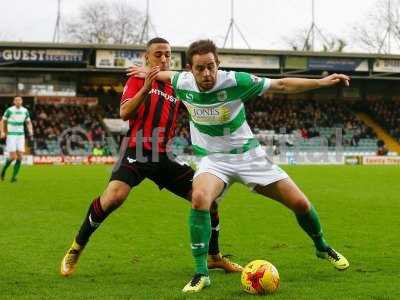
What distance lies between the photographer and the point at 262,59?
130 ft

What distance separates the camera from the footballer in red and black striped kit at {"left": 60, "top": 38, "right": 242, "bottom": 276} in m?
6.52

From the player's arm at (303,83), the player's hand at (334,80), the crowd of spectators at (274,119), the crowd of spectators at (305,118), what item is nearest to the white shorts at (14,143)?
the player's arm at (303,83)

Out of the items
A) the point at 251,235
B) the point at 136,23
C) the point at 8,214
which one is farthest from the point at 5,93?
the point at 251,235

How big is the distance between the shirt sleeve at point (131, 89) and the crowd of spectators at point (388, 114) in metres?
39.4

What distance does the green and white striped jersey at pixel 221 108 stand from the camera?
6051 mm

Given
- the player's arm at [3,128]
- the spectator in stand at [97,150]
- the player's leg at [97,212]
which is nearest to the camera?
the player's leg at [97,212]

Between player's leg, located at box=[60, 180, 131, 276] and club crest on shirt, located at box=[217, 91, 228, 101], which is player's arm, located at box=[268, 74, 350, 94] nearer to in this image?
club crest on shirt, located at box=[217, 91, 228, 101]

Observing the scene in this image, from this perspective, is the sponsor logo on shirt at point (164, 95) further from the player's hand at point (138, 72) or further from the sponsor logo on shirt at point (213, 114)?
the sponsor logo on shirt at point (213, 114)

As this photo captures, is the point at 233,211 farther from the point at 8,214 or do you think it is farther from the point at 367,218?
the point at 8,214

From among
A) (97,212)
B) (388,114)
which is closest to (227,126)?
(97,212)

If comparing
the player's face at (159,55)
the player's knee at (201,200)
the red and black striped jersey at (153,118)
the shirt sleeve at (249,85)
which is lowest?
the player's knee at (201,200)

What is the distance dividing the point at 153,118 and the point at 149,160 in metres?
0.42

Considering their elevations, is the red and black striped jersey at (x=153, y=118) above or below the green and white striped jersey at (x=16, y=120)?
above

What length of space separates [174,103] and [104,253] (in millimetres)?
1904
